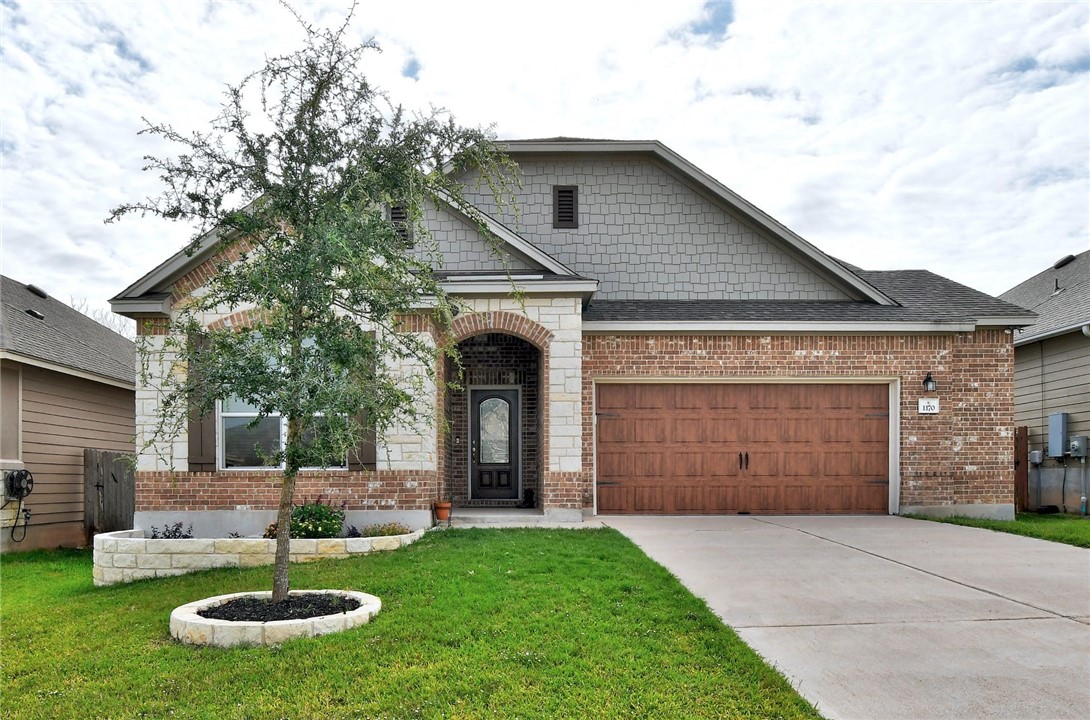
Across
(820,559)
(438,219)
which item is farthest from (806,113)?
(820,559)

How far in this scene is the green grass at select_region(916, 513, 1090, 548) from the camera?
389 inches

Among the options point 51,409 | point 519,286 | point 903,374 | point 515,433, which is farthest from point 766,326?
point 51,409

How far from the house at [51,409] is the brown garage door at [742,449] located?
9848 mm

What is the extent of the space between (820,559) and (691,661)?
3965mm

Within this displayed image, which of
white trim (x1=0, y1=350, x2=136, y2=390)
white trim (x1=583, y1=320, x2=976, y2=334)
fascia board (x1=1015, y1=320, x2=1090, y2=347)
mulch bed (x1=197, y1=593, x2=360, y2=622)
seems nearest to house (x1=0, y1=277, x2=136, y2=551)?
white trim (x1=0, y1=350, x2=136, y2=390)

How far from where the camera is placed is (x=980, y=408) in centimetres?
1267

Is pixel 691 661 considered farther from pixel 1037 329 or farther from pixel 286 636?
pixel 1037 329

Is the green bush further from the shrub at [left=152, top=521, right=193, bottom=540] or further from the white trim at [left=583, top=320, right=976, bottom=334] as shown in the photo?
the white trim at [left=583, top=320, right=976, bottom=334]

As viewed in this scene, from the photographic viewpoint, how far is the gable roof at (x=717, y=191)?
1311cm

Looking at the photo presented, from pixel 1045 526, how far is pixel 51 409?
16.9 metres

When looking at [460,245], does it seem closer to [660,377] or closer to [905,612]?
[660,377]

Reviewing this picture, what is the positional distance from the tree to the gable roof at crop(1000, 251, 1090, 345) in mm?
13278

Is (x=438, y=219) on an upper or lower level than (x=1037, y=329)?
upper

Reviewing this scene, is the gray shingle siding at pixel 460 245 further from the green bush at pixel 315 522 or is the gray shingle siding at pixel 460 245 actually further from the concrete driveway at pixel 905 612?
the concrete driveway at pixel 905 612
